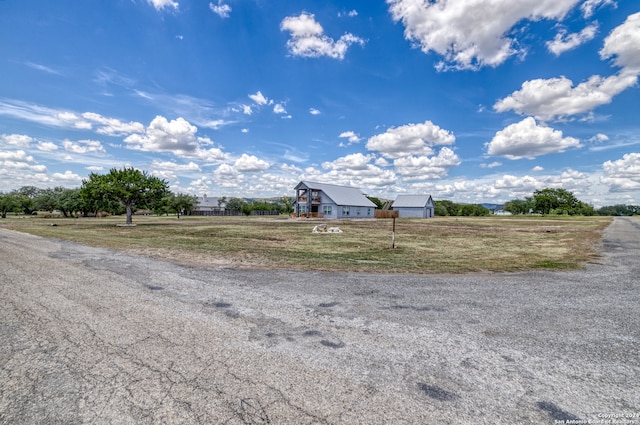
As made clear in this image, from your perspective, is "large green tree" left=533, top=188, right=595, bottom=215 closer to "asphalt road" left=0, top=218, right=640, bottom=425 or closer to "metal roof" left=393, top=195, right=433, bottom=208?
"metal roof" left=393, top=195, right=433, bottom=208

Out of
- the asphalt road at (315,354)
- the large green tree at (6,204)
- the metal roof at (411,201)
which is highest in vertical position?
the metal roof at (411,201)

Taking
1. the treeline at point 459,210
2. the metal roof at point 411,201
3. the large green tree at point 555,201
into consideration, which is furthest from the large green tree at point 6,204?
the large green tree at point 555,201

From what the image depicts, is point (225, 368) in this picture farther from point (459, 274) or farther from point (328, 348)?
point (459, 274)

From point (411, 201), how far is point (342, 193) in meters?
21.3

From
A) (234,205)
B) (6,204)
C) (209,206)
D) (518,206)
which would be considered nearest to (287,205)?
(234,205)

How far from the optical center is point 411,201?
76.4 metres

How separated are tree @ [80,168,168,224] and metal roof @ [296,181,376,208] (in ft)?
95.8

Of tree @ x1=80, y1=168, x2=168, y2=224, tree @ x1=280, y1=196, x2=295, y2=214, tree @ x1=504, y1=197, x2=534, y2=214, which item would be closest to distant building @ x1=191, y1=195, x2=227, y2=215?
tree @ x1=280, y1=196, x2=295, y2=214

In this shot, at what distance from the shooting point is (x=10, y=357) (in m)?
3.48

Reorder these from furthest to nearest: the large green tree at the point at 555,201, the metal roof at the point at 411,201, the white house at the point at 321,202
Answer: the large green tree at the point at 555,201 < the metal roof at the point at 411,201 < the white house at the point at 321,202

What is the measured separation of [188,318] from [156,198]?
33.1 m

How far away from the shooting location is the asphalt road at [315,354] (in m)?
2.64

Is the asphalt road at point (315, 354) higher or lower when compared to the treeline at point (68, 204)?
lower

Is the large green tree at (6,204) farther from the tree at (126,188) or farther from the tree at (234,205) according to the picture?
the tree at (234,205)
